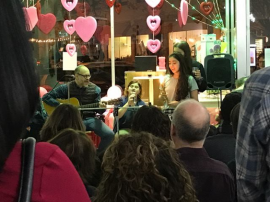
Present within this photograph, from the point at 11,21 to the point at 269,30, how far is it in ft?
21.2

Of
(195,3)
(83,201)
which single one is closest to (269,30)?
(195,3)

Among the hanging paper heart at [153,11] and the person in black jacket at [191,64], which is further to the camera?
the hanging paper heart at [153,11]

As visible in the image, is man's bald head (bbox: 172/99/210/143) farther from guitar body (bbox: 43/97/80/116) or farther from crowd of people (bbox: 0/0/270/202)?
guitar body (bbox: 43/97/80/116)

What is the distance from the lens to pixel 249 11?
6.11m

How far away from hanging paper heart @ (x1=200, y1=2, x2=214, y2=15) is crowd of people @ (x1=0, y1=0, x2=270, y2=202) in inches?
141

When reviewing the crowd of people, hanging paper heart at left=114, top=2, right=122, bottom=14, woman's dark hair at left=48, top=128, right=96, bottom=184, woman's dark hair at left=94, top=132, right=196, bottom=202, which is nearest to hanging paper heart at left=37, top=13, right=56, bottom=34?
hanging paper heart at left=114, top=2, right=122, bottom=14

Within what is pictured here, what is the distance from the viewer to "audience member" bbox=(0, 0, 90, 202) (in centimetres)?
65

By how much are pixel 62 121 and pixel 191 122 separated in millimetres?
1353

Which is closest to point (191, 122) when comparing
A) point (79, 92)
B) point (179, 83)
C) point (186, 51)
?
point (179, 83)

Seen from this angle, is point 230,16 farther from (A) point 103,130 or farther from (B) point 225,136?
(B) point 225,136

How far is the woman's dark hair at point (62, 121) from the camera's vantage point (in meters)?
3.42

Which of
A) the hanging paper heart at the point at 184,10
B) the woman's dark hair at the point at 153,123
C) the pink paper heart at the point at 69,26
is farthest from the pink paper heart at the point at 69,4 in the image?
the woman's dark hair at the point at 153,123

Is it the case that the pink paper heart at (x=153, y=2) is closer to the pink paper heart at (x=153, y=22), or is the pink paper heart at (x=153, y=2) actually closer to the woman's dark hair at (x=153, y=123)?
the pink paper heart at (x=153, y=22)

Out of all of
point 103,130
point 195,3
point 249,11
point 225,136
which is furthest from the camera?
point 195,3
